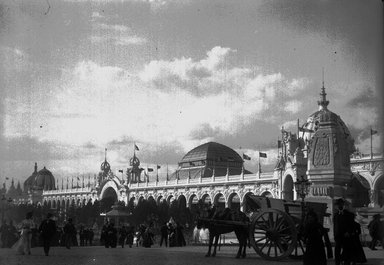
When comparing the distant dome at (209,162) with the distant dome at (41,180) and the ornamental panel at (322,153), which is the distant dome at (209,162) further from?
the ornamental panel at (322,153)

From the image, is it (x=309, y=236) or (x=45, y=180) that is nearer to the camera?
(x=309, y=236)

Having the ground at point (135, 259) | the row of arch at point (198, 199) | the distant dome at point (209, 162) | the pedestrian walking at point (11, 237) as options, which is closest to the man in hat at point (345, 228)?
the ground at point (135, 259)

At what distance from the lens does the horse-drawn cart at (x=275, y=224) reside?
1530 cm

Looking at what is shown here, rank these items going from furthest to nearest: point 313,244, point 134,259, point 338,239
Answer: point 134,259 → point 338,239 → point 313,244

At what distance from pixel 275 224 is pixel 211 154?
10267 cm

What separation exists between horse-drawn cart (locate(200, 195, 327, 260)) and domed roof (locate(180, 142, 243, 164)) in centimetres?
9961

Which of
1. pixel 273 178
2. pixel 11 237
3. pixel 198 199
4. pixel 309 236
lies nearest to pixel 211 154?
pixel 198 199

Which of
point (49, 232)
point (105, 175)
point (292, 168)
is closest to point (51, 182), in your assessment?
point (105, 175)

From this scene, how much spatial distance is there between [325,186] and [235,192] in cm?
5748

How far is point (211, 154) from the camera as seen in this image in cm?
11812

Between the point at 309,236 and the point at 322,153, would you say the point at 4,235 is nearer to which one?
the point at 309,236

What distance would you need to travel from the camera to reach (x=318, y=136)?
105 feet

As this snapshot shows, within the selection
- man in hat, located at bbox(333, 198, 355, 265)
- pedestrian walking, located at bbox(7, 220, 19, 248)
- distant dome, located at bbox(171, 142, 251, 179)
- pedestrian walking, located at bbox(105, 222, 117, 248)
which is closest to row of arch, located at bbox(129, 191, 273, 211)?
distant dome, located at bbox(171, 142, 251, 179)

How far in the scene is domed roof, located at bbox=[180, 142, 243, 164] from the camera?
11819 cm
